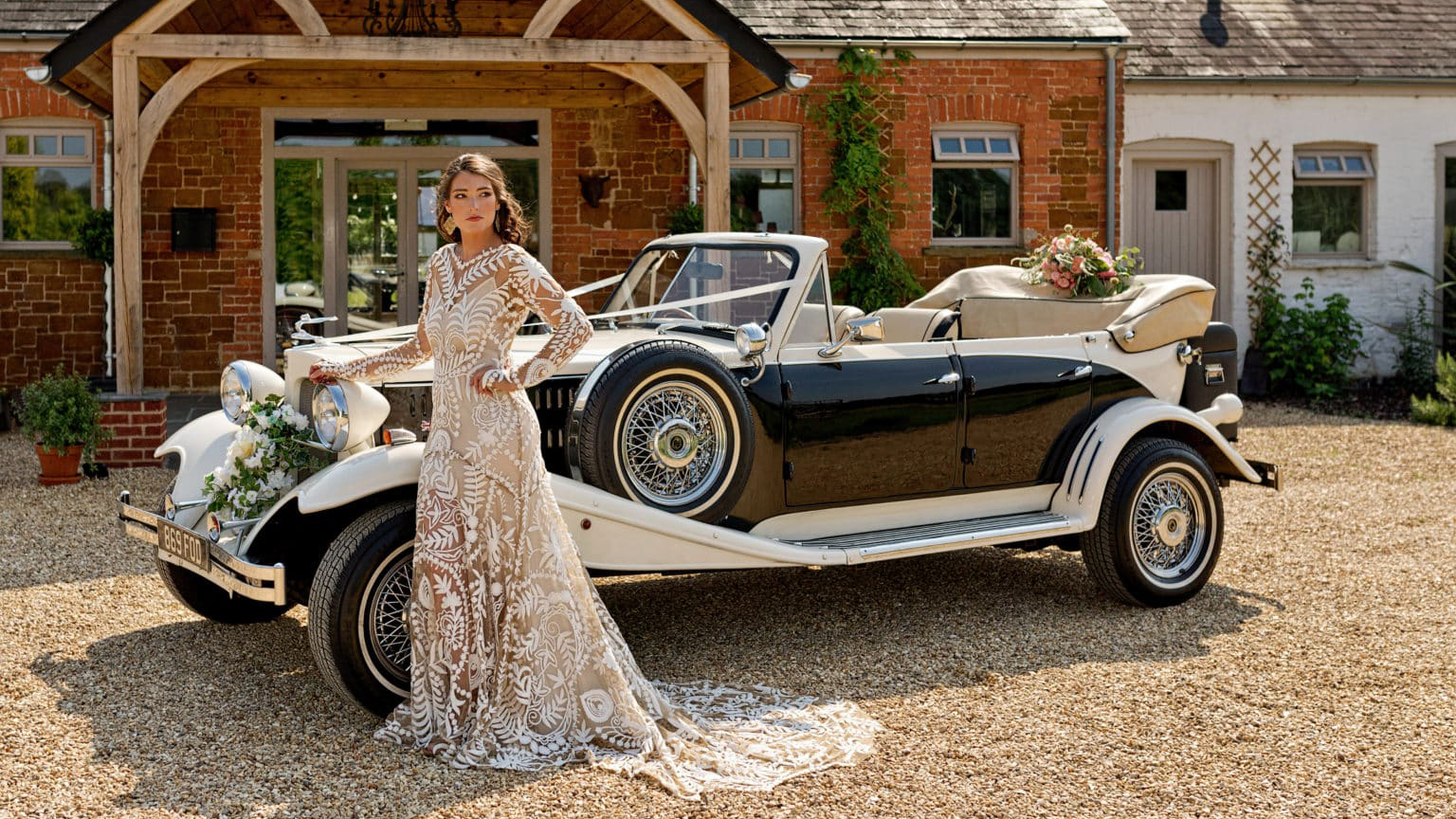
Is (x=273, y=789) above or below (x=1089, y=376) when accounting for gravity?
below

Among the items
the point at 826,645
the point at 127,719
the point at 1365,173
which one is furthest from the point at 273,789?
the point at 1365,173

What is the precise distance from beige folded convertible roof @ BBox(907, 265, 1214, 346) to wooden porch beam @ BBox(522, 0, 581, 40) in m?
3.96

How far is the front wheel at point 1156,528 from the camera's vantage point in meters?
6.34

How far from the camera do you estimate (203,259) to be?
13500 millimetres

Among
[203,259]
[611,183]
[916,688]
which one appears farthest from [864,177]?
[916,688]

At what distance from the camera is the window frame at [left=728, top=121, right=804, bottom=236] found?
14273 mm

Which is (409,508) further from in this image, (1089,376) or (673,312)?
(1089,376)

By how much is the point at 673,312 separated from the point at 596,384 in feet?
3.83

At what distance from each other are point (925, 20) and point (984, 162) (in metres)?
1.47

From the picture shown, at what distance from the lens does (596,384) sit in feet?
16.7

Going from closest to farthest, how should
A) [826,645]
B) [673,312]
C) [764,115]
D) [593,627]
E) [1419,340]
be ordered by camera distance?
[593,627]
[826,645]
[673,312]
[764,115]
[1419,340]

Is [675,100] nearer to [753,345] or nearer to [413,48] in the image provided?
[413,48]

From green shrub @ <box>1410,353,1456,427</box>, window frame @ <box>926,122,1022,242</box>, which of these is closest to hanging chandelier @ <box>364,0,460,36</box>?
window frame @ <box>926,122,1022,242</box>

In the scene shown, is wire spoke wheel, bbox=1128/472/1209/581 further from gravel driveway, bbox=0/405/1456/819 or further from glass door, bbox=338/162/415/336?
glass door, bbox=338/162/415/336
